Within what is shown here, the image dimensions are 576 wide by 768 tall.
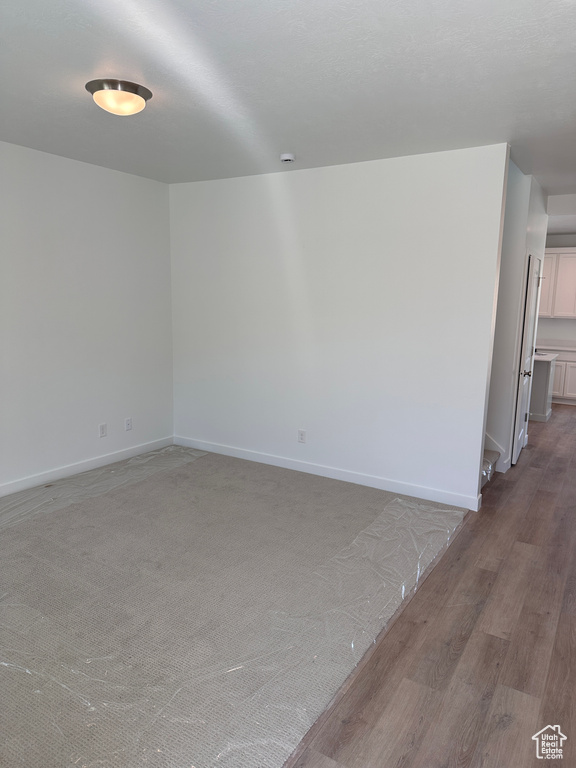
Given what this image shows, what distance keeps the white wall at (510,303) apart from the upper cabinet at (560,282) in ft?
10.5

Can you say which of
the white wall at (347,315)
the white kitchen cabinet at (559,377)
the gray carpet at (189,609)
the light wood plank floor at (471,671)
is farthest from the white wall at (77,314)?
the white kitchen cabinet at (559,377)

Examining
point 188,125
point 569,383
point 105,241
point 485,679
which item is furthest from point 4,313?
point 569,383

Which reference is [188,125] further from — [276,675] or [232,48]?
[276,675]

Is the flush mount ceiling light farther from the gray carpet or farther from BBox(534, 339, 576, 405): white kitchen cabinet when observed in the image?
BBox(534, 339, 576, 405): white kitchen cabinet

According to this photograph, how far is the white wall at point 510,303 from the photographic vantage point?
420 cm

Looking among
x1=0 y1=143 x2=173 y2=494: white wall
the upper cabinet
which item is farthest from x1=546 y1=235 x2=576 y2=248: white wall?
x1=0 y1=143 x2=173 y2=494: white wall

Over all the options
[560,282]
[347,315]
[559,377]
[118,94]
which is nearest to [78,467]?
[347,315]

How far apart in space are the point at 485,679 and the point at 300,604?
35.5 inches

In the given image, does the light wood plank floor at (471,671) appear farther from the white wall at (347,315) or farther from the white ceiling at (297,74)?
the white ceiling at (297,74)

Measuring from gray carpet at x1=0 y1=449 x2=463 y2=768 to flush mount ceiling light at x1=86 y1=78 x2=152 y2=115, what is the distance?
2.46m

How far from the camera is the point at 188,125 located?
3.07 meters

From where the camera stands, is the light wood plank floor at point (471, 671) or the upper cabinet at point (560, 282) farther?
the upper cabinet at point (560, 282)

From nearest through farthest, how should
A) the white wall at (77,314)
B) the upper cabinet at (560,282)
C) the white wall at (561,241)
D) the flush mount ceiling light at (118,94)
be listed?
1. the flush mount ceiling light at (118,94)
2. the white wall at (77,314)
3. the upper cabinet at (560,282)
4. the white wall at (561,241)

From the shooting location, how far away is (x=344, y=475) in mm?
4336
